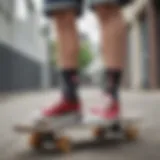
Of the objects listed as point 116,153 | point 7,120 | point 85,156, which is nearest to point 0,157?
point 85,156

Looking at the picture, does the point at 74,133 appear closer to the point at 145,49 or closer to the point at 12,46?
the point at 12,46

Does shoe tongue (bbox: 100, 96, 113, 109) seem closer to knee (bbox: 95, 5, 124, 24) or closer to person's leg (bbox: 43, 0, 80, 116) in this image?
person's leg (bbox: 43, 0, 80, 116)

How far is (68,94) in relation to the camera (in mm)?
1905

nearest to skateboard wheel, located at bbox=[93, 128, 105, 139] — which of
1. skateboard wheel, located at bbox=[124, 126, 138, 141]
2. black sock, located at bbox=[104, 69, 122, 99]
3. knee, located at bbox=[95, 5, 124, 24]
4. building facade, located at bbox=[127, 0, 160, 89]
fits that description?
skateboard wheel, located at bbox=[124, 126, 138, 141]

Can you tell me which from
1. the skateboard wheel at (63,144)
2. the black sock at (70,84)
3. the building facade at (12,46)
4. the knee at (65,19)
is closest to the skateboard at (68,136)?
the skateboard wheel at (63,144)

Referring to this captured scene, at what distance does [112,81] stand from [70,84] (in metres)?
0.19

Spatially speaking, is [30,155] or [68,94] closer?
[30,155]

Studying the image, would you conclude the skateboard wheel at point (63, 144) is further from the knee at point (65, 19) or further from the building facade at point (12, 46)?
the building facade at point (12, 46)

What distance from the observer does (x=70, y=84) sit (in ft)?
6.30

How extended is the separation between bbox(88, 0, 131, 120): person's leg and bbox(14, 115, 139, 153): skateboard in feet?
0.26

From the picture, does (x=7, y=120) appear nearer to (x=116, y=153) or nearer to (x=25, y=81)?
(x=116, y=153)

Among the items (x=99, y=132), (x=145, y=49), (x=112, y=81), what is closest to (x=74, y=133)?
(x=99, y=132)

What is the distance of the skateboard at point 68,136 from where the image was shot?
181cm

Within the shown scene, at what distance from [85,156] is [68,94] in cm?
37
